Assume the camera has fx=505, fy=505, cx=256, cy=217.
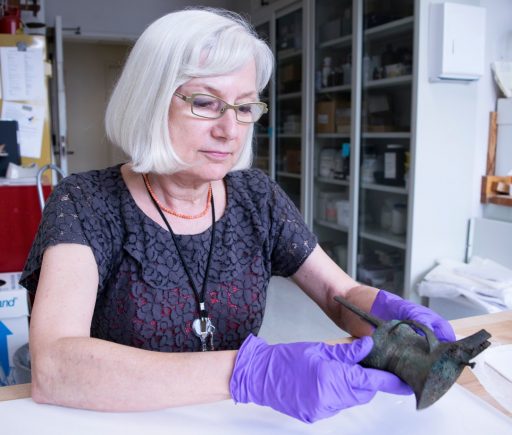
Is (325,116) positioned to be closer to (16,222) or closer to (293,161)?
(293,161)

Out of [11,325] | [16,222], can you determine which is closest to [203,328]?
[11,325]

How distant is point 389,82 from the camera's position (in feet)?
9.20

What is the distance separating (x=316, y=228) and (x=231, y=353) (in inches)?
120

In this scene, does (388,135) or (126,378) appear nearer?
(126,378)

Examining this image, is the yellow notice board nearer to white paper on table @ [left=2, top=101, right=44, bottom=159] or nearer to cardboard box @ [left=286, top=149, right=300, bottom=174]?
white paper on table @ [left=2, top=101, right=44, bottom=159]

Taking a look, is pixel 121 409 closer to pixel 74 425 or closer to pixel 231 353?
pixel 74 425

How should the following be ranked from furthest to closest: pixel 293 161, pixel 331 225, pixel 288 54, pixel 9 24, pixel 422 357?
pixel 293 161, pixel 288 54, pixel 331 225, pixel 9 24, pixel 422 357

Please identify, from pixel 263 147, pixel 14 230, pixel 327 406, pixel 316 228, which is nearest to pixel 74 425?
pixel 327 406

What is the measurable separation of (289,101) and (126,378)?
3617 millimetres

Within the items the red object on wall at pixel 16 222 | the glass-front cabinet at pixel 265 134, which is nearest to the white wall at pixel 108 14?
the glass-front cabinet at pixel 265 134

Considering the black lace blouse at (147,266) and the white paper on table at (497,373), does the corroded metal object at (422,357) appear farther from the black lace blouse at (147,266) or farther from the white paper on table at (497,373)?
the black lace blouse at (147,266)

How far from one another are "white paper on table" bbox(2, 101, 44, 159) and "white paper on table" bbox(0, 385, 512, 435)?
252 cm

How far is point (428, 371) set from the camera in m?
0.68

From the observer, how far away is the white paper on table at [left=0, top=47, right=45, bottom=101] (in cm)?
293
